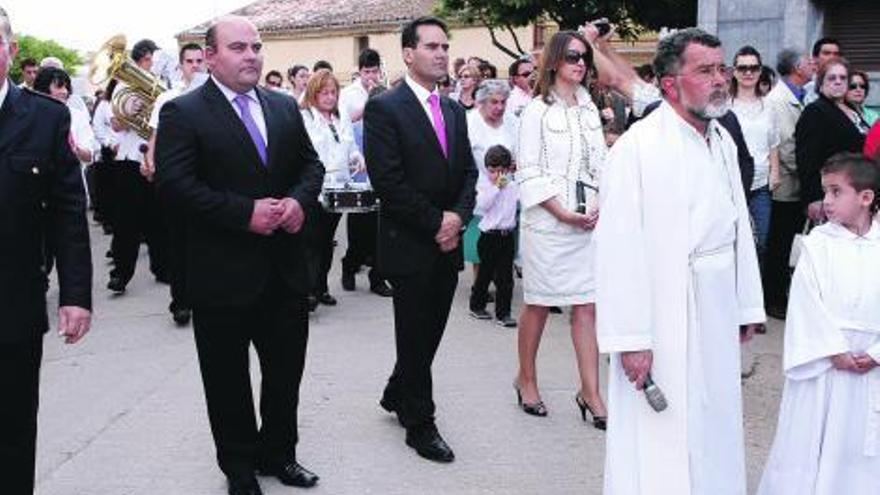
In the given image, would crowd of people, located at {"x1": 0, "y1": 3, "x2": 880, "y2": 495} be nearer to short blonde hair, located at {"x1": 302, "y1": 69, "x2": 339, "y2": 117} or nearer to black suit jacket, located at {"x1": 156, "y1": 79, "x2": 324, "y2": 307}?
black suit jacket, located at {"x1": 156, "y1": 79, "x2": 324, "y2": 307}

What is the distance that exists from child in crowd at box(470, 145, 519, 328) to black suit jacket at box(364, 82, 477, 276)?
119 inches

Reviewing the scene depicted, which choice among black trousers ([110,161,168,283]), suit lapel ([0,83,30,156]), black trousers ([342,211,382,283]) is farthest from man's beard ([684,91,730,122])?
black trousers ([110,161,168,283])

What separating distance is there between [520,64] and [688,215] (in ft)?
22.4

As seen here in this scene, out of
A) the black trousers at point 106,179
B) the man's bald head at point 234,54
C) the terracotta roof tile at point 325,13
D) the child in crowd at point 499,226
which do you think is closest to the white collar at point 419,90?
the man's bald head at point 234,54

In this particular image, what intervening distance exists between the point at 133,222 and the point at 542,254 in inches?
201

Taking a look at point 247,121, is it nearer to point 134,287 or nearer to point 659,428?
point 659,428

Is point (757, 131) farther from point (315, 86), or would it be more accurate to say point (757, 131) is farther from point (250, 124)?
point (250, 124)

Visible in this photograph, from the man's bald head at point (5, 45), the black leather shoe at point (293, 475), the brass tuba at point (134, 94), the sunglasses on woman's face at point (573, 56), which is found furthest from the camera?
the brass tuba at point (134, 94)

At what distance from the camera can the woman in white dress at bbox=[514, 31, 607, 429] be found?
18.4 feet

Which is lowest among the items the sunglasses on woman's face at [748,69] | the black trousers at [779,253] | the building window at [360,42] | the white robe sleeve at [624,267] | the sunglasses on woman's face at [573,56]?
the black trousers at [779,253]

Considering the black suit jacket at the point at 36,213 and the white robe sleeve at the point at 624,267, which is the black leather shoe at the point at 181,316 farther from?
the white robe sleeve at the point at 624,267

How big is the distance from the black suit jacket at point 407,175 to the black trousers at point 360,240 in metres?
4.08

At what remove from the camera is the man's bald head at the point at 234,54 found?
4.53m

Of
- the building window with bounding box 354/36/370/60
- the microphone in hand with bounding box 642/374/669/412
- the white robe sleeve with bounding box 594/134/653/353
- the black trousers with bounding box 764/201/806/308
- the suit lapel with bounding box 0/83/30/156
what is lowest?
the black trousers with bounding box 764/201/806/308
